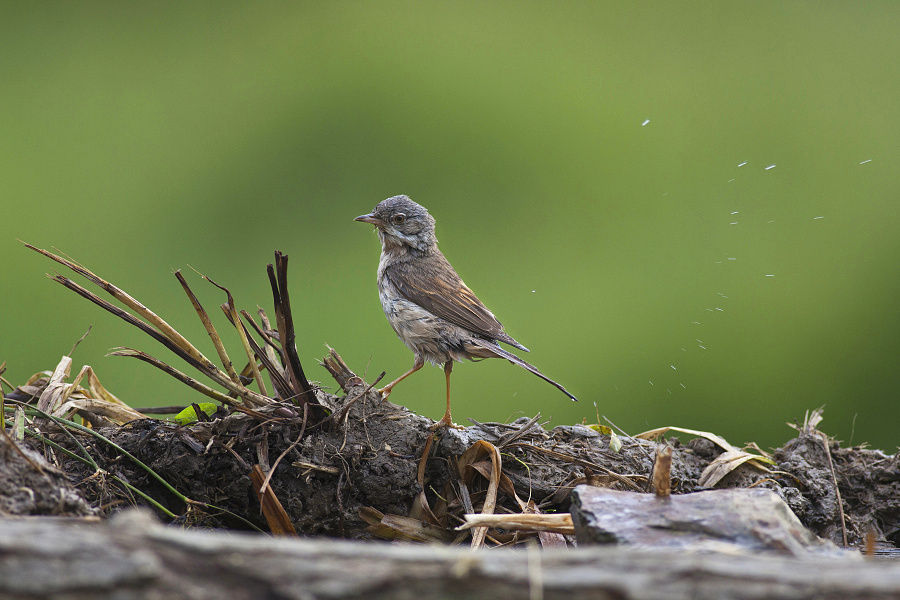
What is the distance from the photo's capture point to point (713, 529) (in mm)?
1683

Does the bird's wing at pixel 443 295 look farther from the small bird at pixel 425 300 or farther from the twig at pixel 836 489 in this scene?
the twig at pixel 836 489

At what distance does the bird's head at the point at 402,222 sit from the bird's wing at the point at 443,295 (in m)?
0.12

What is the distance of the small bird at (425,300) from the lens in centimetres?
355

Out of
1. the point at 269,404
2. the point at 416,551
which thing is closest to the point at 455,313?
the point at 269,404

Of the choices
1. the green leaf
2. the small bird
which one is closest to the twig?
the small bird

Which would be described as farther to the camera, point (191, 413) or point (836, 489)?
point (836, 489)

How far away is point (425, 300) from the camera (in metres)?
3.68

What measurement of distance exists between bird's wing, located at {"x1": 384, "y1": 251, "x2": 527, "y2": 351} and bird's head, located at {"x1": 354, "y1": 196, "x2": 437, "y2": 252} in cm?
12

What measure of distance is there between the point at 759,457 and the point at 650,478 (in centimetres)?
66

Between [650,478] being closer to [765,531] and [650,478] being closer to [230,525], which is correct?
[765,531]

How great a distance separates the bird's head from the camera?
13.5 feet

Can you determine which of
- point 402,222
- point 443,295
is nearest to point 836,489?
point 443,295

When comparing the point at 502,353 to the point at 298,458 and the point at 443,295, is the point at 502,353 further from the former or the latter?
the point at 298,458

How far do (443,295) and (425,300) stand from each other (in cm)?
10
